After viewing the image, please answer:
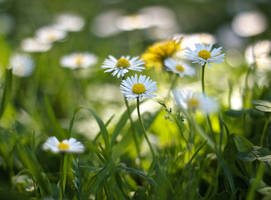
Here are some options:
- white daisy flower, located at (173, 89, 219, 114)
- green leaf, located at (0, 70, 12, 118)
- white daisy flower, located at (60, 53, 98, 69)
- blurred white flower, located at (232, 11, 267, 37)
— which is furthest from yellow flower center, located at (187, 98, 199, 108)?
blurred white flower, located at (232, 11, 267, 37)

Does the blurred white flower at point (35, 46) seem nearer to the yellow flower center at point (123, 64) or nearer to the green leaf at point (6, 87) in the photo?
the green leaf at point (6, 87)

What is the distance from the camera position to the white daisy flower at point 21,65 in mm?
2021

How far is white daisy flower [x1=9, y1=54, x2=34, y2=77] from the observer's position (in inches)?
79.6

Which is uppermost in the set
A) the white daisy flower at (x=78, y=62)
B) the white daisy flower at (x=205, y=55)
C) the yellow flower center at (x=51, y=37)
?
the yellow flower center at (x=51, y=37)

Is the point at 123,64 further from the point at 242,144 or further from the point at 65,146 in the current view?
the point at 242,144

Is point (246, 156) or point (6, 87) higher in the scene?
point (6, 87)

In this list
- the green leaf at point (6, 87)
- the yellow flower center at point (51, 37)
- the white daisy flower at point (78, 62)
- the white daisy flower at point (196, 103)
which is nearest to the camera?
the white daisy flower at point (196, 103)

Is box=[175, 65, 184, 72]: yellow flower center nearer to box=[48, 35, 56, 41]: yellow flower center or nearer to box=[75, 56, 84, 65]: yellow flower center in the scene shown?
box=[75, 56, 84, 65]: yellow flower center

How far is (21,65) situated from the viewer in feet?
6.78

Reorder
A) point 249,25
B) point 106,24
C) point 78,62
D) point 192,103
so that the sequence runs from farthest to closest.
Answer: point 106,24
point 249,25
point 78,62
point 192,103

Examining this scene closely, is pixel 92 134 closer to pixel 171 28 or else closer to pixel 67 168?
pixel 67 168

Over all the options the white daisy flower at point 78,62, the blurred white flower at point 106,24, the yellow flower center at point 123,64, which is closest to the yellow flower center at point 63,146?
the yellow flower center at point 123,64

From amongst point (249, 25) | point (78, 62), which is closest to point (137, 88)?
point (78, 62)

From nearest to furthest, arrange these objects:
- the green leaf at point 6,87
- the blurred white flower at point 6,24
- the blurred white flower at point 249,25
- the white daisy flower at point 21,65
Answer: the green leaf at point 6,87 → the white daisy flower at point 21,65 → the blurred white flower at point 249,25 → the blurred white flower at point 6,24
